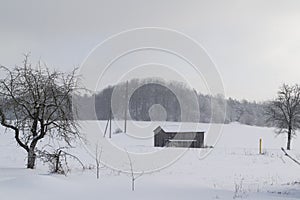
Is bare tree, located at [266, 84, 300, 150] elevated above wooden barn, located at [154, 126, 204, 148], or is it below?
above

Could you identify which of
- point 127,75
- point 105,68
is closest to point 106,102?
point 127,75

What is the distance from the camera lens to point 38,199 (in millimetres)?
6391

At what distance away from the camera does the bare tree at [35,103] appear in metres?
11.8

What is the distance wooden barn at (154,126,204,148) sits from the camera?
30.1 meters

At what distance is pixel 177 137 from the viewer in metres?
30.5

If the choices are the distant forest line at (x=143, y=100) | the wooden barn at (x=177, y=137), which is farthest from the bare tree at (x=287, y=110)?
the distant forest line at (x=143, y=100)

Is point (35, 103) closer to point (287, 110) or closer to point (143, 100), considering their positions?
point (143, 100)

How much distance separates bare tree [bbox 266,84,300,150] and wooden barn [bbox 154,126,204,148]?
9.55 m

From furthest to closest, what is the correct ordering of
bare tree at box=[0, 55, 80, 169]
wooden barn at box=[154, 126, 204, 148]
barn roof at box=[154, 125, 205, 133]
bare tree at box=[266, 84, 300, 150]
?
bare tree at box=[266, 84, 300, 150] < wooden barn at box=[154, 126, 204, 148] < barn roof at box=[154, 125, 205, 133] < bare tree at box=[0, 55, 80, 169]

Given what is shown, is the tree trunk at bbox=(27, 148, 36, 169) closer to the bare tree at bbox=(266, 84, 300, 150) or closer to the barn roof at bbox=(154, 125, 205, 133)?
the barn roof at bbox=(154, 125, 205, 133)

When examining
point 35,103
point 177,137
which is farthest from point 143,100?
point 177,137

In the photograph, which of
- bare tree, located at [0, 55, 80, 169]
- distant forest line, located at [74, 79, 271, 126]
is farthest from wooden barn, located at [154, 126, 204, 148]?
bare tree, located at [0, 55, 80, 169]

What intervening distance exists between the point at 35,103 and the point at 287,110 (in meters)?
29.3

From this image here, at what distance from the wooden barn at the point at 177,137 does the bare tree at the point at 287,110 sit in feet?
31.3
